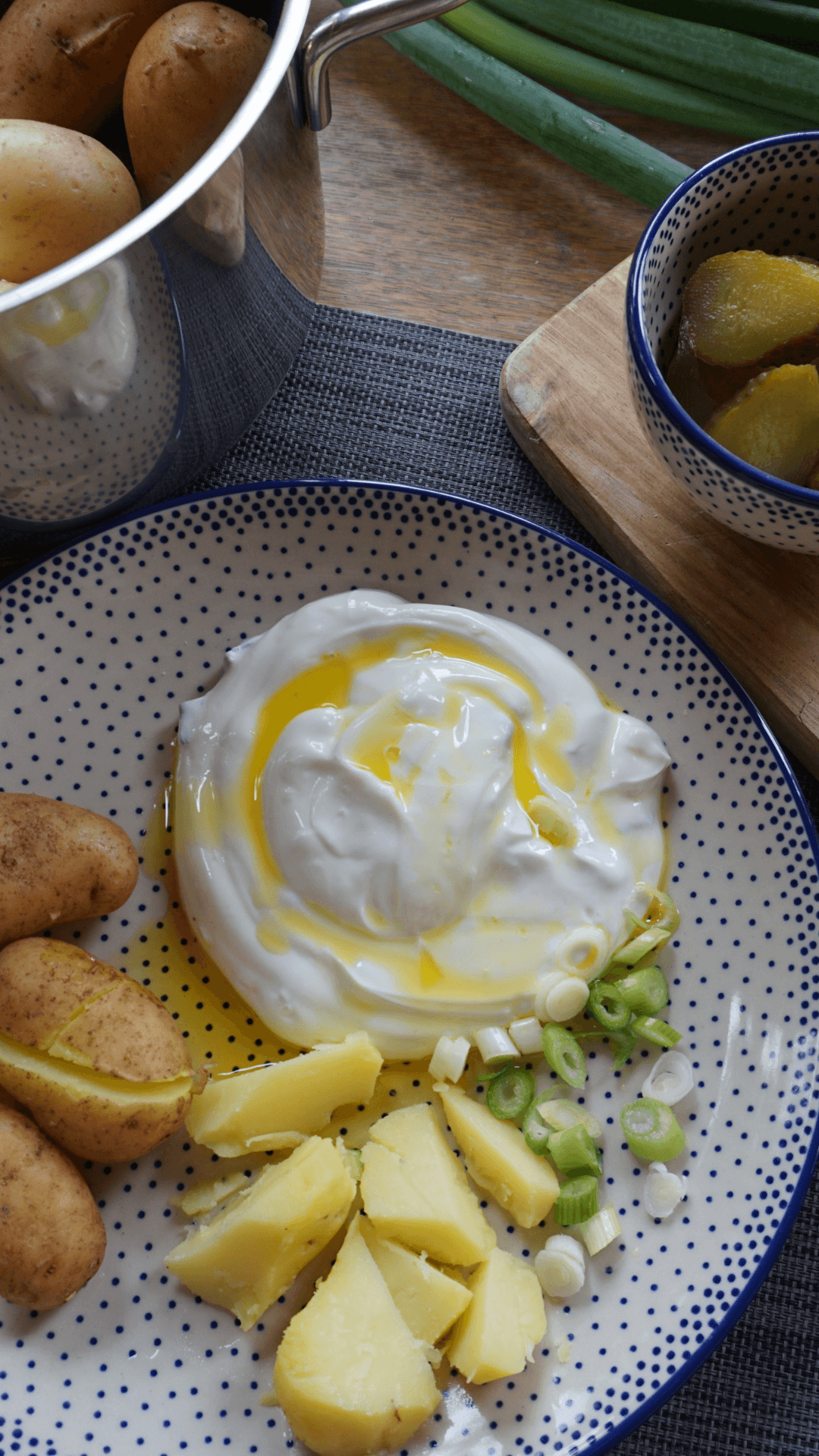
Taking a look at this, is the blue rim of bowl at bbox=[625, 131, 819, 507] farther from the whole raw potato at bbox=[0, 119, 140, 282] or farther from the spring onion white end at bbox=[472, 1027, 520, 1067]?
the spring onion white end at bbox=[472, 1027, 520, 1067]

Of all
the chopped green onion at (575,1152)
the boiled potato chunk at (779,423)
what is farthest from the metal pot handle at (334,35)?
the chopped green onion at (575,1152)

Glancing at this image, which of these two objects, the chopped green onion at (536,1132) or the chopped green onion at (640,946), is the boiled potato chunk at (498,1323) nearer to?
the chopped green onion at (536,1132)

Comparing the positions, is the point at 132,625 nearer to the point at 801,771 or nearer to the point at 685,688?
the point at 685,688

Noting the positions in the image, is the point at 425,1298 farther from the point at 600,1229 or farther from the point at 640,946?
the point at 640,946

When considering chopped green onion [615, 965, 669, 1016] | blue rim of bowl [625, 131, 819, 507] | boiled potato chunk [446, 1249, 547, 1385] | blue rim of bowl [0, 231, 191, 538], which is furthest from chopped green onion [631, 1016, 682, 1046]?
blue rim of bowl [0, 231, 191, 538]

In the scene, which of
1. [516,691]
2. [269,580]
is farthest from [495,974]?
[269,580]
